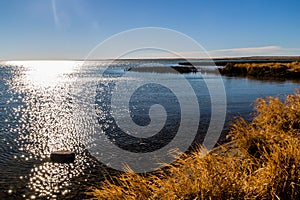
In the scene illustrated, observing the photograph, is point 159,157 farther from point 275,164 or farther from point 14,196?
point 275,164

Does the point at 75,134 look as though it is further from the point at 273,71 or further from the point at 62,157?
the point at 273,71

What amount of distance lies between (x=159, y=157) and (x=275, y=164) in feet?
27.1

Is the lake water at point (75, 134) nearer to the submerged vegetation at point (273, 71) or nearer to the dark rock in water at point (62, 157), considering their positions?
the dark rock in water at point (62, 157)

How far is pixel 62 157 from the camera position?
43.5 feet

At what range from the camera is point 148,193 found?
5.39 m

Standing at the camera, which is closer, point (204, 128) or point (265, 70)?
point (204, 128)

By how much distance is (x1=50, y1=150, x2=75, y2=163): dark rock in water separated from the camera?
43.3 ft

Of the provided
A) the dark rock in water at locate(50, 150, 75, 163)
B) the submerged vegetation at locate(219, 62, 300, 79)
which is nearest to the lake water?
the dark rock in water at locate(50, 150, 75, 163)

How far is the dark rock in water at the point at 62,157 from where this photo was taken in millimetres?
13203

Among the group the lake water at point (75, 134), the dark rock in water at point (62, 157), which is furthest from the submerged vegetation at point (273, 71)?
the dark rock in water at point (62, 157)

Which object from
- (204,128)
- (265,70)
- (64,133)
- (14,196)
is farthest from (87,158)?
(265,70)

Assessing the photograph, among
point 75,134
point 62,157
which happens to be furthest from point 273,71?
point 62,157

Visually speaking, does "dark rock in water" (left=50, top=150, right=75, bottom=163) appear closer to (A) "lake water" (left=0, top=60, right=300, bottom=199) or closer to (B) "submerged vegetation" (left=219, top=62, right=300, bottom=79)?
(A) "lake water" (left=0, top=60, right=300, bottom=199)

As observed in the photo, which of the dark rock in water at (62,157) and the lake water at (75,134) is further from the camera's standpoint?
the dark rock in water at (62,157)
